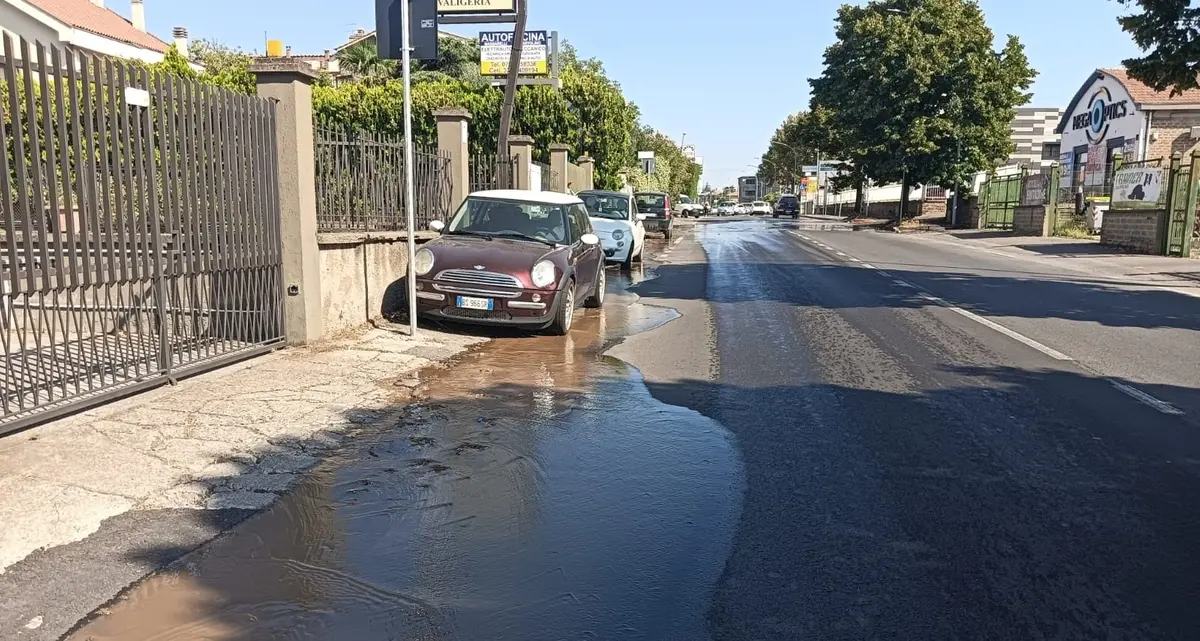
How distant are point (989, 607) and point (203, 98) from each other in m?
6.48

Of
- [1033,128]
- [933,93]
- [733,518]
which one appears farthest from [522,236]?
[1033,128]

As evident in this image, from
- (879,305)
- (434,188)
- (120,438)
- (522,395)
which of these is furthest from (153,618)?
(879,305)

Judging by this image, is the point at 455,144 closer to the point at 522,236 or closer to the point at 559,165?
the point at 522,236

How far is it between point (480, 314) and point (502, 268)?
56 cm

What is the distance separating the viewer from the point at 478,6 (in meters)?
24.1

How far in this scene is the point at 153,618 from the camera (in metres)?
3.33

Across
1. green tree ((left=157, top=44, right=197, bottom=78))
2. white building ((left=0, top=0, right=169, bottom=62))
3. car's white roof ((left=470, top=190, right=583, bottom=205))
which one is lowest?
car's white roof ((left=470, top=190, right=583, bottom=205))

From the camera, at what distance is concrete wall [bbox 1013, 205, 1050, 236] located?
31.2 m

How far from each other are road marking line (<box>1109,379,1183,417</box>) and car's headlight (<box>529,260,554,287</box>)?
5.48 metres

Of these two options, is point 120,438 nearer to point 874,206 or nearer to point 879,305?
point 879,305

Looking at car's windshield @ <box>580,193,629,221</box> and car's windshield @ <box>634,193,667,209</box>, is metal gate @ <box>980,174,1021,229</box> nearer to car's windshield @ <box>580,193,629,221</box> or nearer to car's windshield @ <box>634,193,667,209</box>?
car's windshield @ <box>634,193,667,209</box>

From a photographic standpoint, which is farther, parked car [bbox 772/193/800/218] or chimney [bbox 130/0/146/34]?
parked car [bbox 772/193/800/218]

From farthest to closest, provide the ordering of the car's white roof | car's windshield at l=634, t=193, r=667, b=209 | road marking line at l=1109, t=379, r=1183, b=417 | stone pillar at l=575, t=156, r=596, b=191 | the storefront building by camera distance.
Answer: the storefront building, car's windshield at l=634, t=193, r=667, b=209, stone pillar at l=575, t=156, r=596, b=191, the car's white roof, road marking line at l=1109, t=379, r=1183, b=417

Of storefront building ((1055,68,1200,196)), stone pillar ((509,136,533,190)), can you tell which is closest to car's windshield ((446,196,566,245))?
stone pillar ((509,136,533,190))
